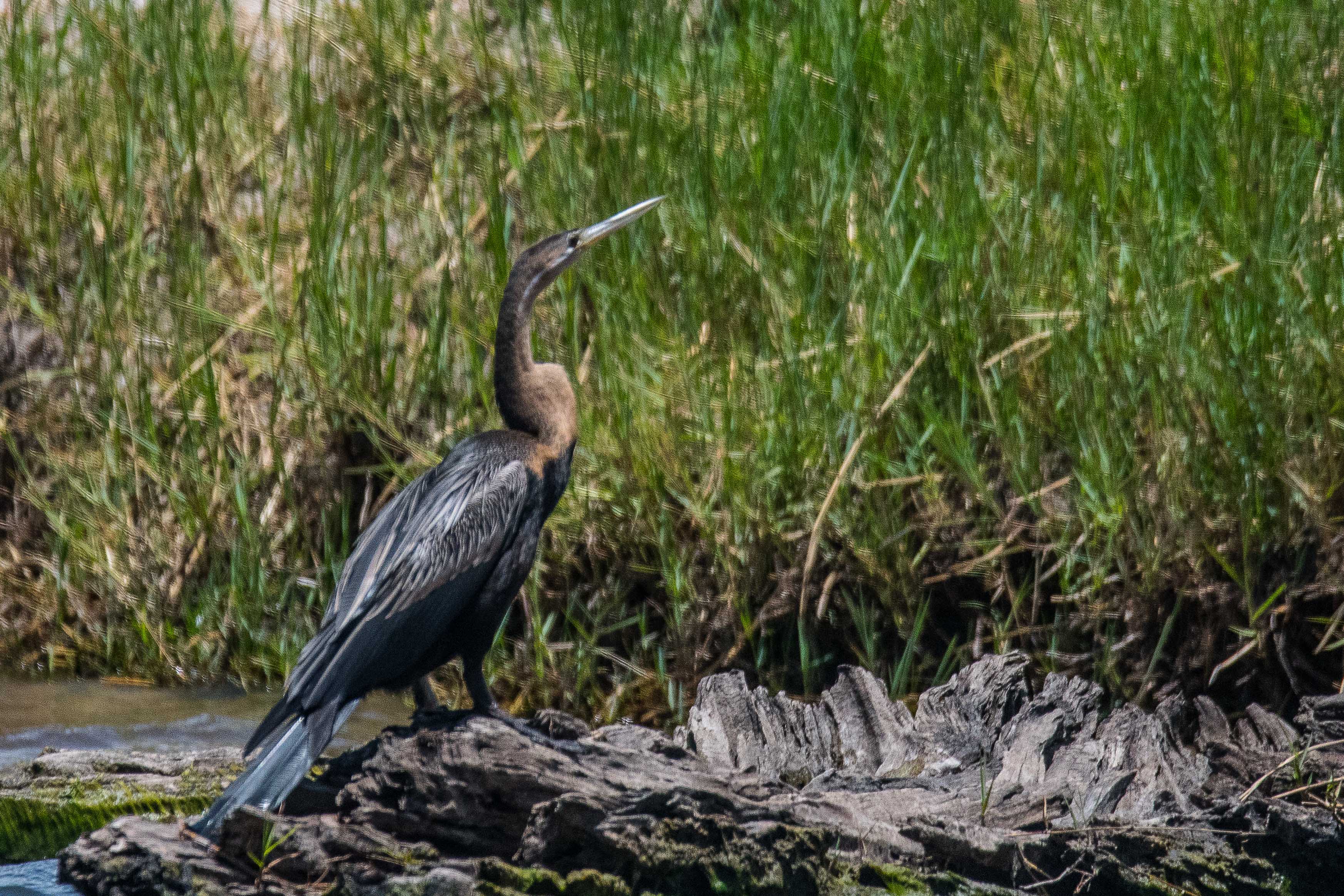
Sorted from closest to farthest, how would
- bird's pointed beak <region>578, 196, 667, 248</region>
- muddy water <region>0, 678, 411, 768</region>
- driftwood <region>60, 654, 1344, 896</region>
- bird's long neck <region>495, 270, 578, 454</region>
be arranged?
driftwood <region>60, 654, 1344, 896</region>, bird's long neck <region>495, 270, 578, 454</region>, bird's pointed beak <region>578, 196, 667, 248</region>, muddy water <region>0, 678, 411, 768</region>

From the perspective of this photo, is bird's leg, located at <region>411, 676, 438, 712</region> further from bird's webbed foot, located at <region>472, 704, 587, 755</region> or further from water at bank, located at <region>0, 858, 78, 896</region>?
water at bank, located at <region>0, 858, 78, 896</region>

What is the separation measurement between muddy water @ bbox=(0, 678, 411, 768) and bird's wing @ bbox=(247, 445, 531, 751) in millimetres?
831

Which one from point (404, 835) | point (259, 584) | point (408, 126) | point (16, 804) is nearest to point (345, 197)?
point (408, 126)

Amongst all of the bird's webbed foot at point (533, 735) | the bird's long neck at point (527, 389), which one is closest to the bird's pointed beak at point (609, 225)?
the bird's long neck at point (527, 389)

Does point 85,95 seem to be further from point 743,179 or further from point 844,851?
point 844,851

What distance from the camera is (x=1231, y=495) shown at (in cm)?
328

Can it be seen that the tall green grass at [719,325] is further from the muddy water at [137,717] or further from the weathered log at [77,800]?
the weathered log at [77,800]

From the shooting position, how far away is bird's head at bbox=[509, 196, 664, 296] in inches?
135

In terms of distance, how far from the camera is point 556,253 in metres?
3.50

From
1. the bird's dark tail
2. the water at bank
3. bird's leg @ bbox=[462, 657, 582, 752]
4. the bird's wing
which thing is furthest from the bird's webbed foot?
the water at bank

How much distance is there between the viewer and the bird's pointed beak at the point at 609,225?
11.6 feet

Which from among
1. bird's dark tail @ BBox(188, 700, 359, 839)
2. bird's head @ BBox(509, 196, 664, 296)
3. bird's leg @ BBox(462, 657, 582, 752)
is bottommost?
bird's leg @ BBox(462, 657, 582, 752)

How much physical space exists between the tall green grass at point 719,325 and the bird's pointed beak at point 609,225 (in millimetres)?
430

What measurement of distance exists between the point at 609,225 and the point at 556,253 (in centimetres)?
16
